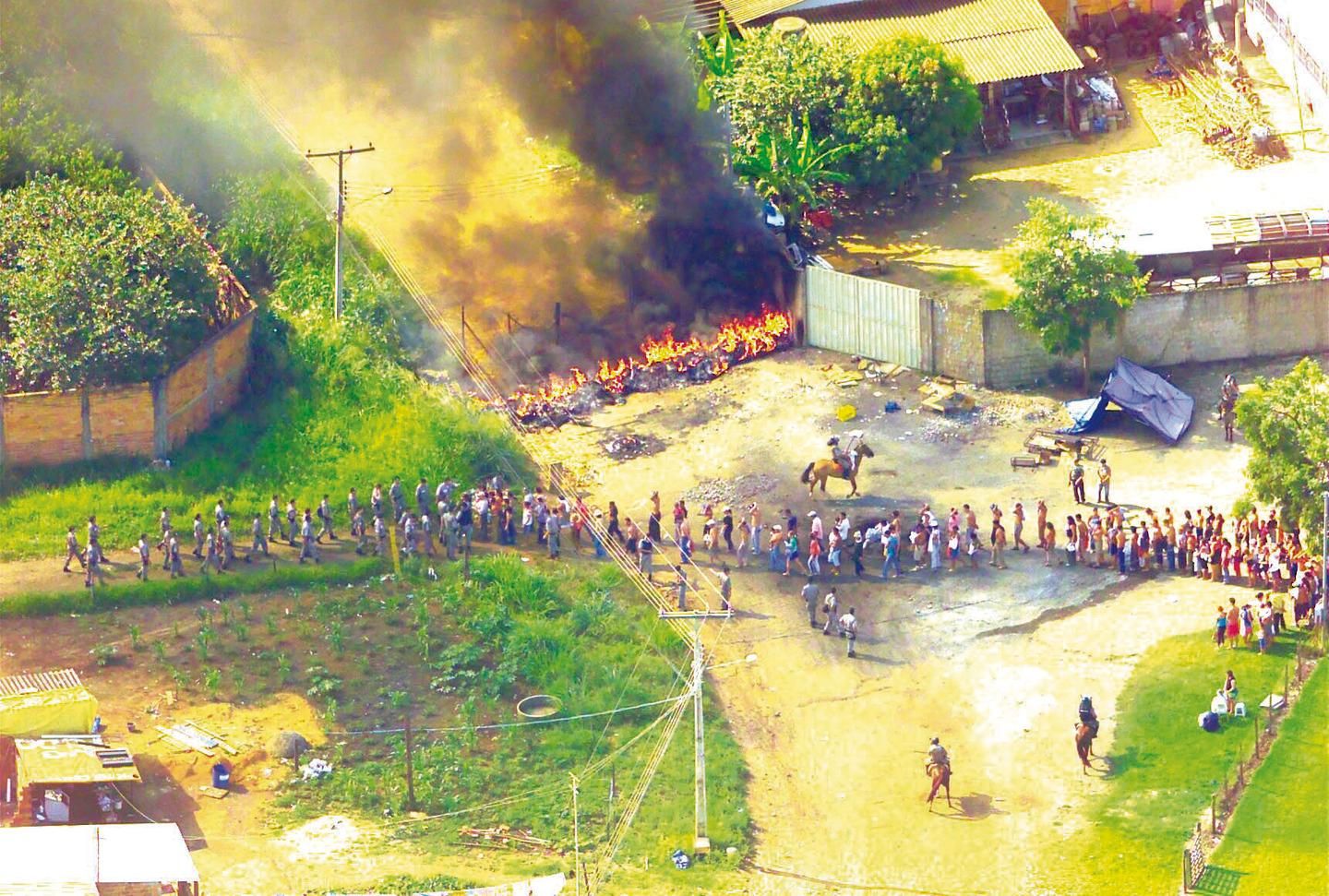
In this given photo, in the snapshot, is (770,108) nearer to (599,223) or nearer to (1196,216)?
(599,223)

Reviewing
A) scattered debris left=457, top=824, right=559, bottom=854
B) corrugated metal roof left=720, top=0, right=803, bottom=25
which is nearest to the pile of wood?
corrugated metal roof left=720, top=0, right=803, bottom=25

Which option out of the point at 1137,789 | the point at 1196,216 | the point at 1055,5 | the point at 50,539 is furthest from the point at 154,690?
the point at 1055,5

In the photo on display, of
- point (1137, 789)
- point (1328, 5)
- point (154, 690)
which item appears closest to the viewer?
point (1137, 789)

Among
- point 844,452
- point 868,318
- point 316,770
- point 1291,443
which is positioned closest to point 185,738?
point 316,770

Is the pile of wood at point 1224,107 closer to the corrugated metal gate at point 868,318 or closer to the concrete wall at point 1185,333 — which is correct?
the concrete wall at point 1185,333

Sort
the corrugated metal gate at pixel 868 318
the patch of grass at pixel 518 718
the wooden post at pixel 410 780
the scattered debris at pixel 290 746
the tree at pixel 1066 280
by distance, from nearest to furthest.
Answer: the patch of grass at pixel 518 718
the wooden post at pixel 410 780
the scattered debris at pixel 290 746
the tree at pixel 1066 280
the corrugated metal gate at pixel 868 318

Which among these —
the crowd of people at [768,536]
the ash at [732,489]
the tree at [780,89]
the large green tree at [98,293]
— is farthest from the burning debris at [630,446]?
the large green tree at [98,293]

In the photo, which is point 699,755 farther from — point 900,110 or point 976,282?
point 900,110
